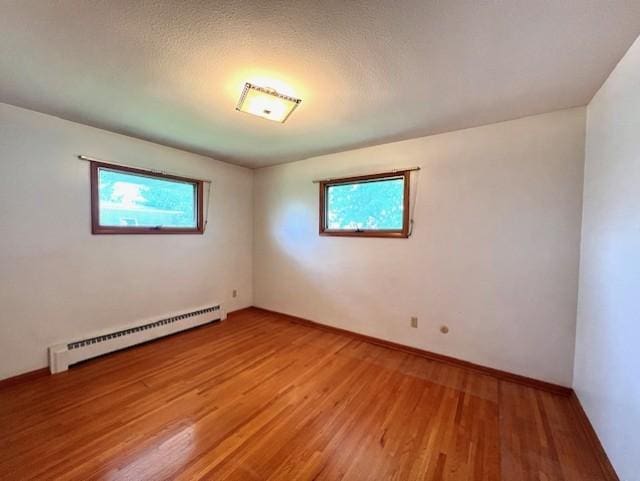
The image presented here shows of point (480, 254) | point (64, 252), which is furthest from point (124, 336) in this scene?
point (480, 254)

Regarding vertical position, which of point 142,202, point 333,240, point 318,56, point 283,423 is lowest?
point 283,423

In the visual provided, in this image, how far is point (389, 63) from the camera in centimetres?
154

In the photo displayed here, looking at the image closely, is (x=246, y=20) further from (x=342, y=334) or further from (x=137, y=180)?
(x=342, y=334)

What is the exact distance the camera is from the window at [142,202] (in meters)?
2.63

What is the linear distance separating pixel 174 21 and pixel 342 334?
10.5 ft

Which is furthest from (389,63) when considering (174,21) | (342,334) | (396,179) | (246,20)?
(342,334)

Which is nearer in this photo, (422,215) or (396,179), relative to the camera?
(422,215)

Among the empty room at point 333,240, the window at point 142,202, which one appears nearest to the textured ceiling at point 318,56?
the empty room at point 333,240

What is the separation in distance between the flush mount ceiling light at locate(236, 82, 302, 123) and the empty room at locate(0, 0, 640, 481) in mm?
17

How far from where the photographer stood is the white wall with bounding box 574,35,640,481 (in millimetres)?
1275

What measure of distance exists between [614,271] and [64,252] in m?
4.20

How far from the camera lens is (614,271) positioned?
1478 millimetres

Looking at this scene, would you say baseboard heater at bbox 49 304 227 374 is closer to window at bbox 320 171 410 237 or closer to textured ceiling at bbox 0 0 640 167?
window at bbox 320 171 410 237

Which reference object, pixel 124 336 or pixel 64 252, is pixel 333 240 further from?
pixel 64 252
